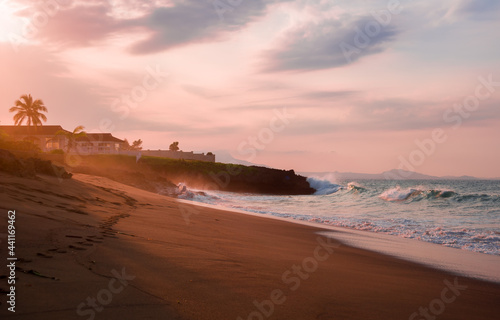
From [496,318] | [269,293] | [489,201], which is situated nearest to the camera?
[269,293]

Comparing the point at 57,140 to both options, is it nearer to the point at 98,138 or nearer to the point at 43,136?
the point at 43,136

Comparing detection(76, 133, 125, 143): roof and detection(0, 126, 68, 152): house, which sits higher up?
detection(76, 133, 125, 143): roof

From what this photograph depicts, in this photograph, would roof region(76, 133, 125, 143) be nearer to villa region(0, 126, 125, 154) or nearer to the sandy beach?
villa region(0, 126, 125, 154)

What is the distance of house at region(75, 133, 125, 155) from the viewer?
6506 centimetres

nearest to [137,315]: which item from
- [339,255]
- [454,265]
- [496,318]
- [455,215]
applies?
[496,318]

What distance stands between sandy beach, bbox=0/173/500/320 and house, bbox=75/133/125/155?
60856 mm

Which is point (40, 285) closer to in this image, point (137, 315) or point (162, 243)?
point (137, 315)

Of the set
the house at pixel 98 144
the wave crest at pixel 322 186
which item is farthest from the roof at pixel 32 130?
the wave crest at pixel 322 186

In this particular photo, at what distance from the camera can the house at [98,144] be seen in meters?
65.1

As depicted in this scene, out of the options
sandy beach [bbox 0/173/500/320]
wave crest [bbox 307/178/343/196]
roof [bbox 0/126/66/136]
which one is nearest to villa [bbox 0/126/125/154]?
roof [bbox 0/126/66/136]

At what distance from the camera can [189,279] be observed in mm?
4562

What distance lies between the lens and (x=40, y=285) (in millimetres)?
3570

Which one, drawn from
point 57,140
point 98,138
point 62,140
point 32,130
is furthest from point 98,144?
point 32,130

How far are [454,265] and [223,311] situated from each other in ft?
22.6
